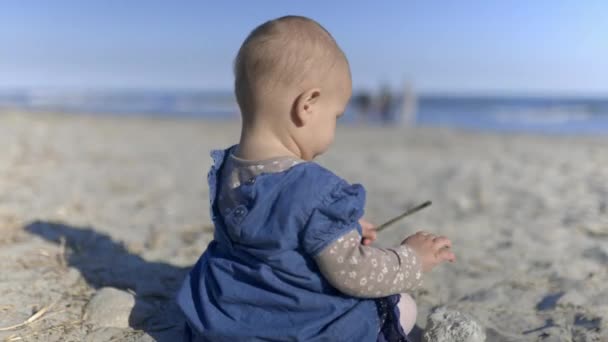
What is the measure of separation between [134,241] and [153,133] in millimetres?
9100

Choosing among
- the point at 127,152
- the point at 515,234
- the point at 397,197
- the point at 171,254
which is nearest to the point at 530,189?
the point at 397,197

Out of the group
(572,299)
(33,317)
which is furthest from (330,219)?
(572,299)

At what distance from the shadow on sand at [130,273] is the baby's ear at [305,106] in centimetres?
104

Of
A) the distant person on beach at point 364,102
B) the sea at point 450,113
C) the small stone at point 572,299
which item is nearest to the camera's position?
the small stone at point 572,299

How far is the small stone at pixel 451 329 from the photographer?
2.25m

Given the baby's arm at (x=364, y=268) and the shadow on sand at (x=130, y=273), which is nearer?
Result: the baby's arm at (x=364, y=268)

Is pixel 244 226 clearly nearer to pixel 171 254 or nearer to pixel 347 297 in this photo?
pixel 347 297

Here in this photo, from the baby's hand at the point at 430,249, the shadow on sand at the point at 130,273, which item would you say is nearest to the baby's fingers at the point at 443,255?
the baby's hand at the point at 430,249

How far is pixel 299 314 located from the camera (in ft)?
6.48

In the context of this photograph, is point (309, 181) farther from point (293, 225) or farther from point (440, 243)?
point (440, 243)

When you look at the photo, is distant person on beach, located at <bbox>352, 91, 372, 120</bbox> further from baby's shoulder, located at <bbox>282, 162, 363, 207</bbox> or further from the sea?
baby's shoulder, located at <bbox>282, 162, 363, 207</bbox>

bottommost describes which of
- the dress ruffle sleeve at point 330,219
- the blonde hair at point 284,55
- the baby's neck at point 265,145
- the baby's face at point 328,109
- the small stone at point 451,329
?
the small stone at point 451,329

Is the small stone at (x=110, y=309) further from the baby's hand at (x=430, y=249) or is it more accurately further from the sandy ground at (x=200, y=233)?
the baby's hand at (x=430, y=249)

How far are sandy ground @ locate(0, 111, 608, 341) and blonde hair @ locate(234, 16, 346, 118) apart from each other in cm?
112
